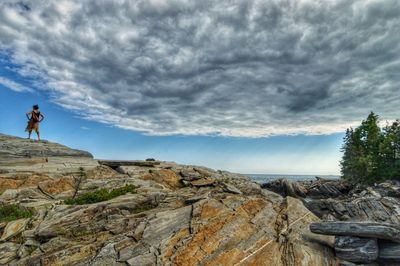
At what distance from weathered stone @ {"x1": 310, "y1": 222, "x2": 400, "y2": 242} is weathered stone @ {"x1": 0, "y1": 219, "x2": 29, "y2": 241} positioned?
1554 centimetres

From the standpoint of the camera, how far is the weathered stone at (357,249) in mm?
13250

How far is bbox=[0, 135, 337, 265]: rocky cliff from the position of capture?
1329 centimetres

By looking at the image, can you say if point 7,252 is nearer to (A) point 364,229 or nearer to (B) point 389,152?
(A) point 364,229

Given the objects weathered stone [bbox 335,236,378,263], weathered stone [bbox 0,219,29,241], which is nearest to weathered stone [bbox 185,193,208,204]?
weathered stone [bbox 335,236,378,263]

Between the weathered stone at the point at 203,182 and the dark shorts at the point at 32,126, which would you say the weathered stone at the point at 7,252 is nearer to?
the weathered stone at the point at 203,182

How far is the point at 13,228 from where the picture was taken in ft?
53.9

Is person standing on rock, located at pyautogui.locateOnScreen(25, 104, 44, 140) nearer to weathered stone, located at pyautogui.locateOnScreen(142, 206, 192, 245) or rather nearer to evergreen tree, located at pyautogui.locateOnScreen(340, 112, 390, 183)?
weathered stone, located at pyautogui.locateOnScreen(142, 206, 192, 245)

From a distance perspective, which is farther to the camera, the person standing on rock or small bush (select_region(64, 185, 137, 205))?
the person standing on rock

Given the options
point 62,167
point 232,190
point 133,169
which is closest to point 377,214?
point 232,190

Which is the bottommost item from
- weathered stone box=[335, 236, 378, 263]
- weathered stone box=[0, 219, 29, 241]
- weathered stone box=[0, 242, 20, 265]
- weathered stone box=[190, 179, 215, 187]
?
weathered stone box=[0, 242, 20, 265]

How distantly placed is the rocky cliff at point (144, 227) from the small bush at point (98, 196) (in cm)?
7

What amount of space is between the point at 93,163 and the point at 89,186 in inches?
259

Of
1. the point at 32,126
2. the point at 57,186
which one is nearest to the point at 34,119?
the point at 32,126

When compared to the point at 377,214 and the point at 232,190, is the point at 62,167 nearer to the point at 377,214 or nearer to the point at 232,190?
the point at 232,190
